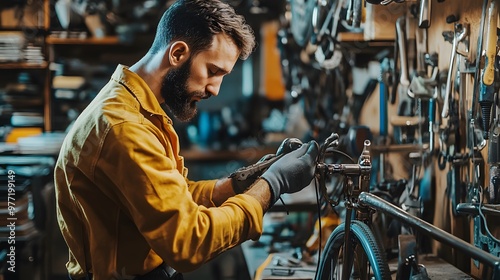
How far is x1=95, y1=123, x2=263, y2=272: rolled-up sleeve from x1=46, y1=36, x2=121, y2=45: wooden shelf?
3.42m

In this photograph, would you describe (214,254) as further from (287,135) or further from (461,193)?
(287,135)

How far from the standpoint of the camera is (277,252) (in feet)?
10.5

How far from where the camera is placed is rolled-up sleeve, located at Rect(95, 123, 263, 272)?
6.05 feet

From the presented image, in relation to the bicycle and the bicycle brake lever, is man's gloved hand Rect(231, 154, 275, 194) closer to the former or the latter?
the bicycle brake lever

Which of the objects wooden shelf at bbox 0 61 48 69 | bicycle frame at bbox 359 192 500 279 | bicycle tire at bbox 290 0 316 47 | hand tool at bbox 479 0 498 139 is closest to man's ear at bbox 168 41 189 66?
bicycle frame at bbox 359 192 500 279

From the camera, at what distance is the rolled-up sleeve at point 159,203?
1.84 metres

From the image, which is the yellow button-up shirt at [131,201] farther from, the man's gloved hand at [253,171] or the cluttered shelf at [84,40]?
the cluttered shelf at [84,40]

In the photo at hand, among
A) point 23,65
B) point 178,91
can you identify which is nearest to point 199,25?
point 178,91

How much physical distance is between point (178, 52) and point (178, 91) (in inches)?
4.5

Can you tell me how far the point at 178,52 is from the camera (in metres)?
2.05

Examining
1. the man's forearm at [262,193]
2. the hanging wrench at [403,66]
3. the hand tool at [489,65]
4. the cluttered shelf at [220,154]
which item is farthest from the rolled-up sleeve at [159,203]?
the cluttered shelf at [220,154]

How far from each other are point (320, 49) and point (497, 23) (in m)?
1.52

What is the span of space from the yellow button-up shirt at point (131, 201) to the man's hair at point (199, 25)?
0.16 metres

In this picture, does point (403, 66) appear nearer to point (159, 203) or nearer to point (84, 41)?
point (159, 203)
